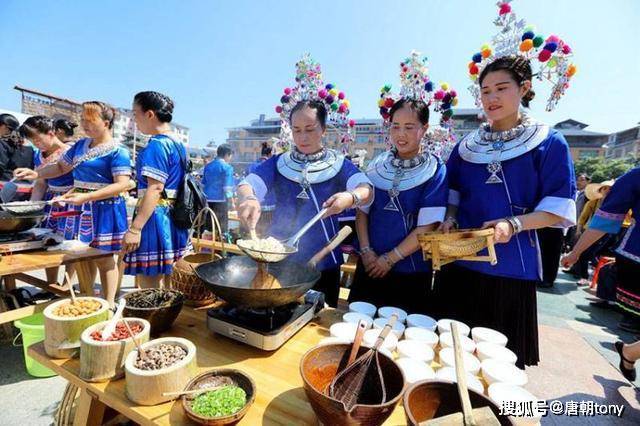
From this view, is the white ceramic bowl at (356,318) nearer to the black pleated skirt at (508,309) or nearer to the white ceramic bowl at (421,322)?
the white ceramic bowl at (421,322)

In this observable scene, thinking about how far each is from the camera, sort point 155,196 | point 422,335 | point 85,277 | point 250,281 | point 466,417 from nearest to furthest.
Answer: point 466,417 < point 422,335 < point 250,281 < point 155,196 < point 85,277

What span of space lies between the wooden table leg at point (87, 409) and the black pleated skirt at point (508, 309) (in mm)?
2151

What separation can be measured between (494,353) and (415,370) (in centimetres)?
41

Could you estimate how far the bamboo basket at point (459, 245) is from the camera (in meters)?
1.58

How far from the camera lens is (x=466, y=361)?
1354 mm

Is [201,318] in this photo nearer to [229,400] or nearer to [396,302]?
[229,400]

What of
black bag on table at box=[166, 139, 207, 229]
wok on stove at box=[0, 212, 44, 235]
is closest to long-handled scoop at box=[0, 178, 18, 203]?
wok on stove at box=[0, 212, 44, 235]

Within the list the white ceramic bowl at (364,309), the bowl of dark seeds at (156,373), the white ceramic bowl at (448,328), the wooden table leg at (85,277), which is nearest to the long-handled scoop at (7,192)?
the wooden table leg at (85,277)

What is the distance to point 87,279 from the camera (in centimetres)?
370

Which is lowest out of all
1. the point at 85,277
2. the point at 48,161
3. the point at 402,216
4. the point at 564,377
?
the point at 564,377

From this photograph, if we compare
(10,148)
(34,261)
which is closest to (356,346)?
(34,261)

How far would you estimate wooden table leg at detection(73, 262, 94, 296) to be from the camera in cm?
361

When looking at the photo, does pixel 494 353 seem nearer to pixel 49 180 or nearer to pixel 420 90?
pixel 420 90

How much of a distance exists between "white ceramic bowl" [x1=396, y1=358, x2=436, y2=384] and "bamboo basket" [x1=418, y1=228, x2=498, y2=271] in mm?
617
